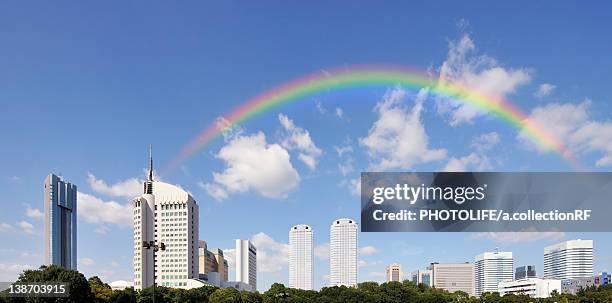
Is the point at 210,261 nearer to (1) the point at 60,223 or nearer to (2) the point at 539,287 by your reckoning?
(1) the point at 60,223

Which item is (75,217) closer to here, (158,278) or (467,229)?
(158,278)

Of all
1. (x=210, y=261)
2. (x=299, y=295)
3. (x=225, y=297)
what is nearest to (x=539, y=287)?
(x=210, y=261)

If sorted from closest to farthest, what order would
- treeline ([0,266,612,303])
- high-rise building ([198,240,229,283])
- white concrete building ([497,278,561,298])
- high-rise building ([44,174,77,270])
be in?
treeline ([0,266,612,303]) → high-rise building ([198,240,229,283]) → white concrete building ([497,278,561,298]) → high-rise building ([44,174,77,270])

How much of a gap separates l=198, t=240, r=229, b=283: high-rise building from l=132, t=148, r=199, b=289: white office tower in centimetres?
1125

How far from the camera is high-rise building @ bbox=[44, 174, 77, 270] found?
564 ft

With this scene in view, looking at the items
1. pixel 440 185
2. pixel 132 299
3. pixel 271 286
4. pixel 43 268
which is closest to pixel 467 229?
pixel 440 185

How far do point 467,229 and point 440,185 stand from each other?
8.26 ft

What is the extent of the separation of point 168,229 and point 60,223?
6314cm

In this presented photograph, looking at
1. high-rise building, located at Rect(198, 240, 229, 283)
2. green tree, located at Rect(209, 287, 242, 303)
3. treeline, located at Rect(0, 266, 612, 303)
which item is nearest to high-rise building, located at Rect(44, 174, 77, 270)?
high-rise building, located at Rect(198, 240, 229, 283)

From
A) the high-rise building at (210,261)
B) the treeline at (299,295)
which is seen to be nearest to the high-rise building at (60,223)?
the high-rise building at (210,261)

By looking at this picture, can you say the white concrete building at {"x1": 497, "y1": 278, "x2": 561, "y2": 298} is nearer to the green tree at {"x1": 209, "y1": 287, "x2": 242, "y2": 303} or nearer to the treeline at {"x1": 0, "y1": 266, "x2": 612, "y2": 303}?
the treeline at {"x1": 0, "y1": 266, "x2": 612, "y2": 303}

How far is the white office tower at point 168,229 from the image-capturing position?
5084 inches

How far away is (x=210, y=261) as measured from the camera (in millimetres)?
161750

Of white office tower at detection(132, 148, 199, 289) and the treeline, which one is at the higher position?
white office tower at detection(132, 148, 199, 289)
